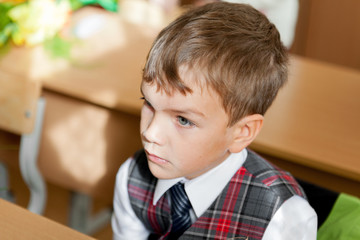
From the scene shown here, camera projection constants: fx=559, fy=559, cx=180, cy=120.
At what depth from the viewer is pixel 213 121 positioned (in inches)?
37.9

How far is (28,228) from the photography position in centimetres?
92

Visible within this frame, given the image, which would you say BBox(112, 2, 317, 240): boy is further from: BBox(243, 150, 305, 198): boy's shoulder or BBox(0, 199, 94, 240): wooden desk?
BBox(0, 199, 94, 240): wooden desk

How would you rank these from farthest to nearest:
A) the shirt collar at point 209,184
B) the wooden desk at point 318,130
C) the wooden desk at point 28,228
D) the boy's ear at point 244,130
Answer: the wooden desk at point 318,130
the shirt collar at point 209,184
the boy's ear at point 244,130
the wooden desk at point 28,228

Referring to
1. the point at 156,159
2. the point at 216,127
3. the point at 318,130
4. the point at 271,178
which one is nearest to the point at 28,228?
the point at 156,159

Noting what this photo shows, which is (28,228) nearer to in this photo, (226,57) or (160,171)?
(160,171)

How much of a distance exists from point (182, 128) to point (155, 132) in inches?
1.8

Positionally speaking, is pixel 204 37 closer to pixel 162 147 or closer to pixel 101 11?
pixel 162 147

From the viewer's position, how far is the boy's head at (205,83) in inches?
36.5

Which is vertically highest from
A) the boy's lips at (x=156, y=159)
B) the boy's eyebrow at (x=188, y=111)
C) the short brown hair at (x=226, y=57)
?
the short brown hair at (x=226, y=57)

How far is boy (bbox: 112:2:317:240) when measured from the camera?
0.93 m

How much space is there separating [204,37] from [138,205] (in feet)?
1.45

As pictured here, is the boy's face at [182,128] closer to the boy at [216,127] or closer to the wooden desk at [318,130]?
the boy at [216,127]

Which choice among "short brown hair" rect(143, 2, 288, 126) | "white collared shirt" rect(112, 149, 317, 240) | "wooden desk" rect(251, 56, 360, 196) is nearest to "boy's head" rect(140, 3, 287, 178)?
"short brown hair" rect(143, 2, 288, 126)

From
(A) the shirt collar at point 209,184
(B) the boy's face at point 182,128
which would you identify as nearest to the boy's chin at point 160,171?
(B) the boy's face at point 182,128
